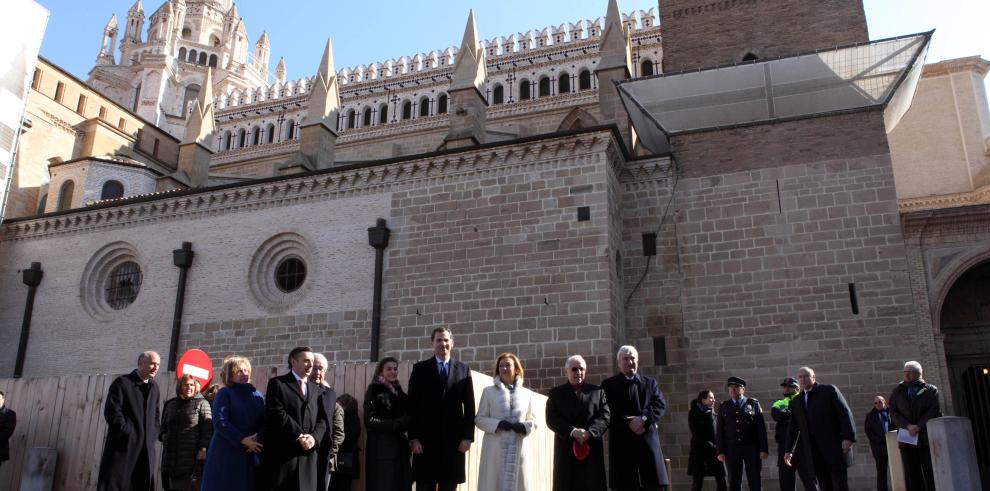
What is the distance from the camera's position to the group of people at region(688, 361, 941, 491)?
29.0 feet

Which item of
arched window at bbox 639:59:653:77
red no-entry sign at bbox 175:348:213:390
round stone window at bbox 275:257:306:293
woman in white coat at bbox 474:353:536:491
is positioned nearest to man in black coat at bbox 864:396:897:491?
woman in white coat at bbox 474:353:536:491

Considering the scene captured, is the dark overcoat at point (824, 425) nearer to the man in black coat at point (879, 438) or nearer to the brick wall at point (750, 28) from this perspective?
the man in black coat at point (879, 438)

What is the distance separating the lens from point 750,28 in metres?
20.0

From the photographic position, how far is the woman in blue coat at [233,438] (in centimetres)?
660

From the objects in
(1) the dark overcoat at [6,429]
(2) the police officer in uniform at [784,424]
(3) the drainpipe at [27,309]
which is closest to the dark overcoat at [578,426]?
(2) the police officer in uniform at [784,424]

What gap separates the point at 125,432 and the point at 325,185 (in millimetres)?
11260

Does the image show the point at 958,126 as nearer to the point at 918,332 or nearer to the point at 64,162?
the point at 918,332

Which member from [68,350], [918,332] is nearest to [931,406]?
[918,332]

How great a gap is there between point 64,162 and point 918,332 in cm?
2525

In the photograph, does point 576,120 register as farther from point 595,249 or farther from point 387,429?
point 387,429

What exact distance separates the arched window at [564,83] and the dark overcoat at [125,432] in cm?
2465

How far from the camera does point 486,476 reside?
7191mm

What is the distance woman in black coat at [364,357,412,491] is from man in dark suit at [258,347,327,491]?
2.12 ft

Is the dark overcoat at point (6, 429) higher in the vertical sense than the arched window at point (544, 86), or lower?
lower
